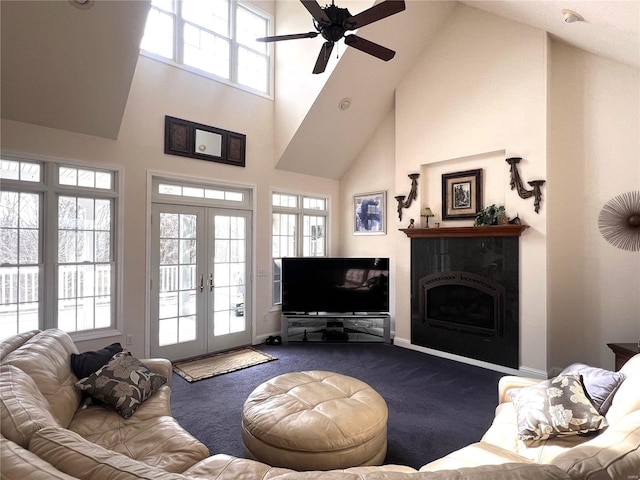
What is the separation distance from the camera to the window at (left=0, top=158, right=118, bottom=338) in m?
3.45

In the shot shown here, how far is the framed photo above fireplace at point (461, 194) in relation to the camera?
4.61 m

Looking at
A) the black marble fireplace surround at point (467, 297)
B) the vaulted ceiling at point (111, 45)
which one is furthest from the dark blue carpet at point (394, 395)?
the vaulted ceiling at point (111, 45)

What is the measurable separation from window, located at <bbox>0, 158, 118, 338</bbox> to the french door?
1.77 feet

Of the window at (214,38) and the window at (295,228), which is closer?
the window at (214,38)

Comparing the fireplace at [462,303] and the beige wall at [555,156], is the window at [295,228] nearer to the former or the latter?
the fireplace at [462,303]

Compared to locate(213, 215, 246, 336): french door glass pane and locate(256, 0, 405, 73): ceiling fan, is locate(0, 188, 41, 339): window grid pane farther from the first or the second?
locate(256, 0, 405, 73): ceiling fan

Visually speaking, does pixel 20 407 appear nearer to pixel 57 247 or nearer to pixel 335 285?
pixel 57 247

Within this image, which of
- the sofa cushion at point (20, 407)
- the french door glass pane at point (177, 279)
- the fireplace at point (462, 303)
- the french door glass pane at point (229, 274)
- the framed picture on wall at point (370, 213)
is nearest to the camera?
the sofa cushion at point (20, 407)

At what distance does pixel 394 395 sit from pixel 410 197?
280 centimetres

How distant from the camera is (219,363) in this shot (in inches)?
175

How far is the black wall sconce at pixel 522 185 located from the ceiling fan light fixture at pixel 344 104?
7.74 feet

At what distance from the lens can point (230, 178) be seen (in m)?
4.99

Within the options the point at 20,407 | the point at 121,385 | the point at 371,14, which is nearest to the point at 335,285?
the point at 121,385

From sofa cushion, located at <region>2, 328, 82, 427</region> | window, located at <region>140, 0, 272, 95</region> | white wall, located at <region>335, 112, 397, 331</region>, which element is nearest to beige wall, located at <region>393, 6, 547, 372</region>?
white wall, located at <region>335, 112, 397, 331</region>
